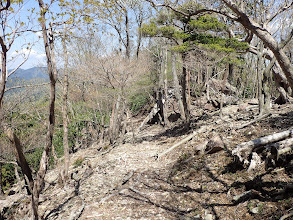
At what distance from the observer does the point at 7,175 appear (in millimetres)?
13383

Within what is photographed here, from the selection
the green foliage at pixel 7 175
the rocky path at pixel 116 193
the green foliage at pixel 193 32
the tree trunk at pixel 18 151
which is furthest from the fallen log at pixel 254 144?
the green foliage at pixel 7 175

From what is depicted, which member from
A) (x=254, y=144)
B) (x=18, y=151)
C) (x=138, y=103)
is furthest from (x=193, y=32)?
(x=138, y=103)

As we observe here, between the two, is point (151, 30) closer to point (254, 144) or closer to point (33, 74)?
point (254, 144)

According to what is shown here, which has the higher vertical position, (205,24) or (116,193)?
(205,24)

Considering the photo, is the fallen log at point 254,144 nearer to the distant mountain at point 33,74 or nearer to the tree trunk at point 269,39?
A: the tree trunk at point 269,39

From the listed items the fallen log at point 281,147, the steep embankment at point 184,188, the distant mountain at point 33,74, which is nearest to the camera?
the steep embankment at point 184,188

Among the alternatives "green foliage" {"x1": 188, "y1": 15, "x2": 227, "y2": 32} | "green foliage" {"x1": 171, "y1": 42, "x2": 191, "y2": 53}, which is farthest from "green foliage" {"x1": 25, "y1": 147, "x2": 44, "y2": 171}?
"green foliage" {"x1": 188, "y1": 15, "x2": 227, "y2": 32}

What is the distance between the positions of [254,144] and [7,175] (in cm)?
1426

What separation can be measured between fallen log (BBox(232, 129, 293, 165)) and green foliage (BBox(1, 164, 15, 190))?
534 inches

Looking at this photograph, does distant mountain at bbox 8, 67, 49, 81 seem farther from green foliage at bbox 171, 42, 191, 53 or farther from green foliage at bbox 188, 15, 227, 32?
green foliage at bbox 188, 15, 227, 32

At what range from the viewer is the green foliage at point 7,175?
43.0 feet

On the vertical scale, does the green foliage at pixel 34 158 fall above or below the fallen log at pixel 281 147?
below

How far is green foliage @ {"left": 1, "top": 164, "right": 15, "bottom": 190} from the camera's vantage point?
43.0 ft

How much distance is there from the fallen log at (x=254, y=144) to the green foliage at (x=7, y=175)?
1356cm
